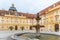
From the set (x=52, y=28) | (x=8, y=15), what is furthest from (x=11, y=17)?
(x=52, y=28)

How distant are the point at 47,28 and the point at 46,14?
6103mm

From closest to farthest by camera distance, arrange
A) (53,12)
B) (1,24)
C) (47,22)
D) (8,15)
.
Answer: (53,12) → (47,22) → (1,24) → (8,15)

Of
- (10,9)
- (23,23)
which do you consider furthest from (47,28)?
(10,9)

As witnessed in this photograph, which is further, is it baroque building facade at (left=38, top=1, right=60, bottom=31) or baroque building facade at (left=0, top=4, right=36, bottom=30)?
baroque building facade at (left=0, top=4, right=36, bottom=30)

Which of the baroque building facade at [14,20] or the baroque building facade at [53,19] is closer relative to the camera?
the baroque building facade at [53,19]

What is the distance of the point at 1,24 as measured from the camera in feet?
237

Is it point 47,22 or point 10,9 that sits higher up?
point 10,9

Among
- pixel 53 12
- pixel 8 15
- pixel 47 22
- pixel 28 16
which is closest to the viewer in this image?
pixel 53 12

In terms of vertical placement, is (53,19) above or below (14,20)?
below

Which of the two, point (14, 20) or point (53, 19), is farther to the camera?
point (14, 20)

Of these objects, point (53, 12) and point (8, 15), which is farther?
point (8, 15)

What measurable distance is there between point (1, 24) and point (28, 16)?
16257 millimetres

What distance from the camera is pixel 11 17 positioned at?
77188 millimetres

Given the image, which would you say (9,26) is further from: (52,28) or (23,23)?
(52,28)
